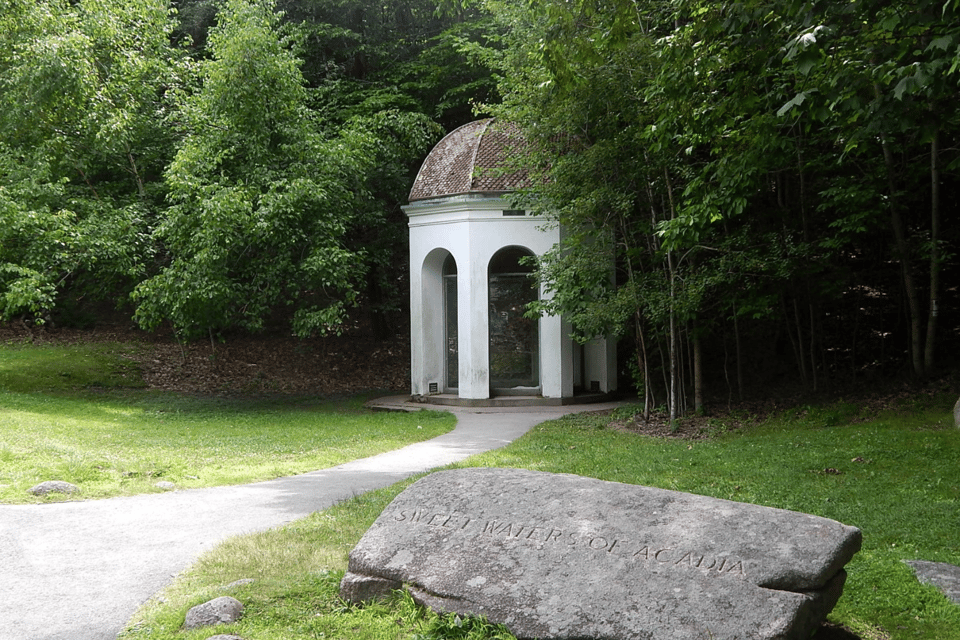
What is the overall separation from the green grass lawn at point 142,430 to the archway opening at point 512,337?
7.64ft

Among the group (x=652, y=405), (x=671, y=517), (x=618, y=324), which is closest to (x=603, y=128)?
(x=618, y=324)

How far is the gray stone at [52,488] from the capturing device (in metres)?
8.78

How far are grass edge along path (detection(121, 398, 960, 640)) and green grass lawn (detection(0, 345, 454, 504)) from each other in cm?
269

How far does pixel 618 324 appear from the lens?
1382cm

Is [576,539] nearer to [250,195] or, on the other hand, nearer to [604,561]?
[604,561]

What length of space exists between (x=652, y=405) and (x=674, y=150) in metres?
4.84

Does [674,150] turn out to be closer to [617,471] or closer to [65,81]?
[617,471]

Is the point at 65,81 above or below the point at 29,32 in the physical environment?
below

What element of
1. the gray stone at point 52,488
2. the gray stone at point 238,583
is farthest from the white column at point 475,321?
the gray stone at point 238,583

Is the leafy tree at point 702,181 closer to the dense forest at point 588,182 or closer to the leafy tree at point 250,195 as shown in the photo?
the dense forest at point 588,182

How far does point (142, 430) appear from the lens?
46.6ft

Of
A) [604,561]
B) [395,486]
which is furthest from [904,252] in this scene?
[604,561]

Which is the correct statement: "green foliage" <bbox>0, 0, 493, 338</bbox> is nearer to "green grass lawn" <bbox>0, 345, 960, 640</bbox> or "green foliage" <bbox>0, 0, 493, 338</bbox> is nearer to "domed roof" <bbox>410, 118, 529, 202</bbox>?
"domed roof" <bbox>410, 118, 529, 202</bbox>

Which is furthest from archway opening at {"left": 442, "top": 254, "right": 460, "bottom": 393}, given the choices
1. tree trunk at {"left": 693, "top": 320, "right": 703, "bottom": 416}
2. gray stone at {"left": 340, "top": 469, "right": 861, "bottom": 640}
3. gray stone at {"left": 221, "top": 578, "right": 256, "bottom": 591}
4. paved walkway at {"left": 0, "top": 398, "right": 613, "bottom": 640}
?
gray stone at {"left": 340, "top": 469, "right": 861, "bottom": 640}
